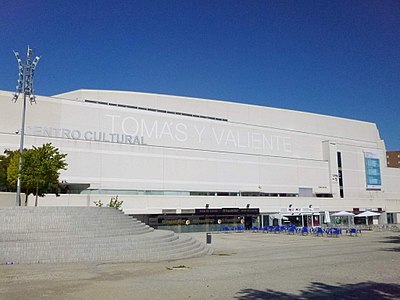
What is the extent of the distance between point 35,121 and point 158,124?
63.4ft

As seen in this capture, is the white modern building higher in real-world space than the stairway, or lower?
higher

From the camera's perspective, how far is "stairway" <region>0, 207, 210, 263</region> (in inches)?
732

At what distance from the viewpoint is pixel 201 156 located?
215 ft

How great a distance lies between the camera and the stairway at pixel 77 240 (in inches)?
732

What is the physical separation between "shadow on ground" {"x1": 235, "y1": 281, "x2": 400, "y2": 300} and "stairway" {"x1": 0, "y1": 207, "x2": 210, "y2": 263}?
9.67m

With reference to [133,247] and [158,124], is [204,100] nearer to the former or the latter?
[158,124]

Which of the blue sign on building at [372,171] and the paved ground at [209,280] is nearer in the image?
the paved ground at [209,280]

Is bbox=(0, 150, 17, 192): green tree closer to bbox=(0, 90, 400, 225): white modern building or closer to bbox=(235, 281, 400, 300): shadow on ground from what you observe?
bbox=(0, 90, 400, 225): white modern building

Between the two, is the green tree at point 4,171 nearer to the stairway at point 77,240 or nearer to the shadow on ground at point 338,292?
the stairway at point 77,240

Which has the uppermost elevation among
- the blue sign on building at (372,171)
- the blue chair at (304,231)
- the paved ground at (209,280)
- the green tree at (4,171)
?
the blue sign on building at (372,171)

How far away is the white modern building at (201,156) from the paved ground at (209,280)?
3263 centimetres

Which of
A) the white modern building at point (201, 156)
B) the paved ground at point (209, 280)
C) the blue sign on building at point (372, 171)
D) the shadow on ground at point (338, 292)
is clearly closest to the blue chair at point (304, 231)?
the white modern building at point (201, 156)

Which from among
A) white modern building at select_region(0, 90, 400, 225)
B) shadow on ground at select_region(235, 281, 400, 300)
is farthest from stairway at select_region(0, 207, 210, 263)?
white modern building at select_region(0, 90, 400, 225)

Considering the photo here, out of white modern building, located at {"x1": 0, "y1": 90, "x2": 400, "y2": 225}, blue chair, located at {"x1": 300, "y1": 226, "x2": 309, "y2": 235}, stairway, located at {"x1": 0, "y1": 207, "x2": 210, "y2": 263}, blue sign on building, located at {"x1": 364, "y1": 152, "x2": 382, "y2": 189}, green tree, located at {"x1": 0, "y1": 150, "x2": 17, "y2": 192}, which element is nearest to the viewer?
stairway, located at {"x1": 0, "y1": 207, "x2": 210, "y2": 263}
